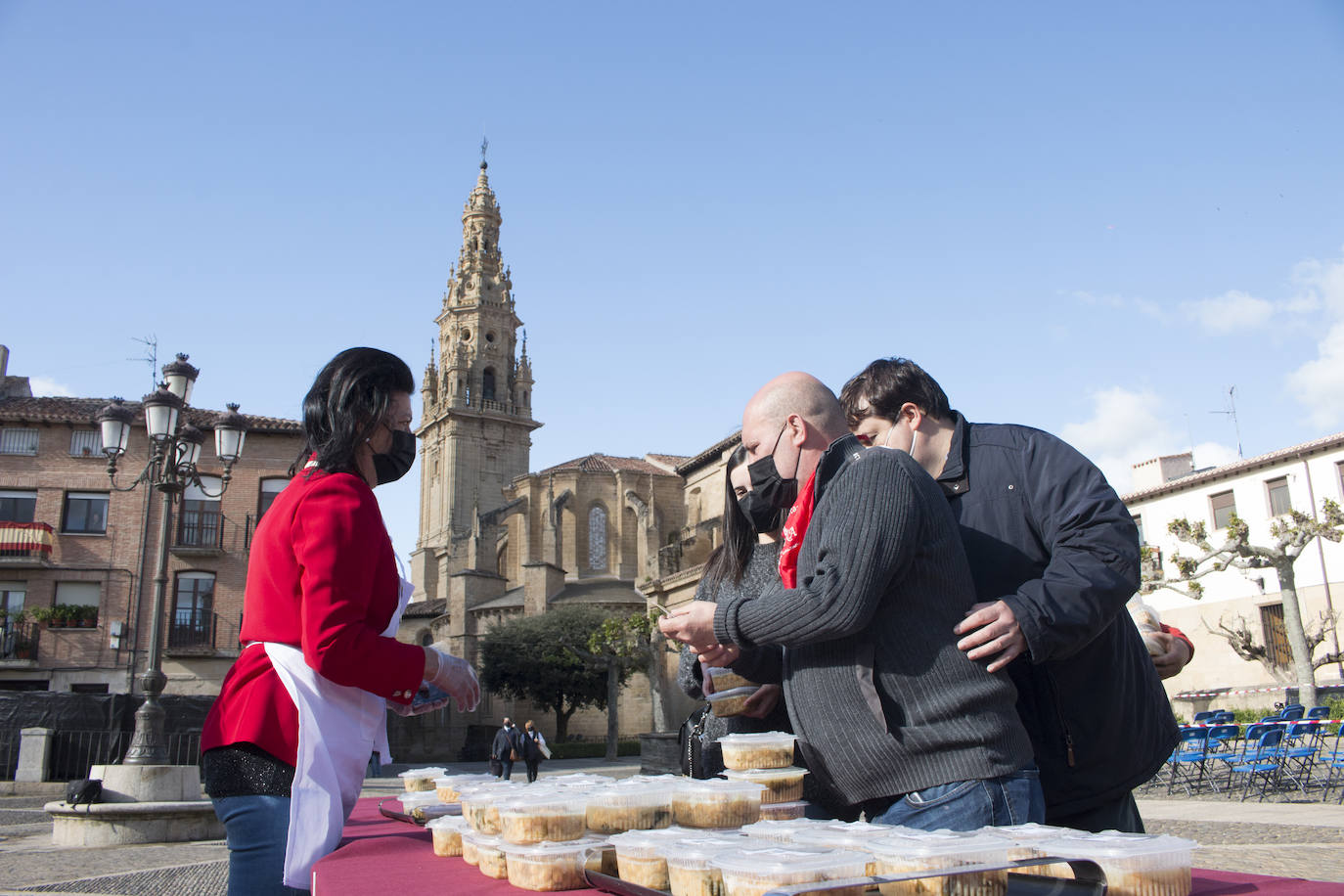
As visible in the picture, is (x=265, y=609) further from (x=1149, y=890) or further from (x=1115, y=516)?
(x=1115, y=516)

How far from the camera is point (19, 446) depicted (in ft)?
99.8

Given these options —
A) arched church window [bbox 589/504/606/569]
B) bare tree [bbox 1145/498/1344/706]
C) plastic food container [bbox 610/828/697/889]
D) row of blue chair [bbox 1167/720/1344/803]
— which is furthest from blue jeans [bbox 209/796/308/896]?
arched church window [bbox 589/504/606/569]

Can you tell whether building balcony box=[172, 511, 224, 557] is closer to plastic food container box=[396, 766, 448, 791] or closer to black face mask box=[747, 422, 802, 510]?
plastic food container box=[396, 766, 448, 791]

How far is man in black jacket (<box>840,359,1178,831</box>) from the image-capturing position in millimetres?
2312

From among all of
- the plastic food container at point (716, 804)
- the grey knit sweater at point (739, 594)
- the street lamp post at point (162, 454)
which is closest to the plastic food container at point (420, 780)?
the grey knit sweater at point (739, 594)

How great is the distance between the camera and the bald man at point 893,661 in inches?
78.4

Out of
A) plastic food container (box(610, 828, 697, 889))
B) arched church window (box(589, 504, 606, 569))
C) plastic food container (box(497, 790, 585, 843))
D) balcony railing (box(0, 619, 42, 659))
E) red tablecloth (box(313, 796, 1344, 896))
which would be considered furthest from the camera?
arched church window (box(589, 504, 606, 569))

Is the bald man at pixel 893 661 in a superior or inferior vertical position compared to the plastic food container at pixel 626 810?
superior

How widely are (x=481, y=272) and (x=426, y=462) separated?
13.6 metres

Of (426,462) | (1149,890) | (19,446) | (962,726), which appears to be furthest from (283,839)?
(426,462)

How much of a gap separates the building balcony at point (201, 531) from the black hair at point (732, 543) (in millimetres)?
30066

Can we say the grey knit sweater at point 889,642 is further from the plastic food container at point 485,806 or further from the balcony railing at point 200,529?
the balcony railing at point 200,529

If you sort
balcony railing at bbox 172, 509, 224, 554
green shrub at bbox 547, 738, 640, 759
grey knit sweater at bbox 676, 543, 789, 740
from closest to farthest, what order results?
1. grey knit sweater at bbox 676, 543, 789, 740
2. balcony railing at bbox 172, 509, 224, 554
3. green shrub at bbox 547, 738, 640, 759

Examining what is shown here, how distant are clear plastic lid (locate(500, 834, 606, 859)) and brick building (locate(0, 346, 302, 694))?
30.1 meters
